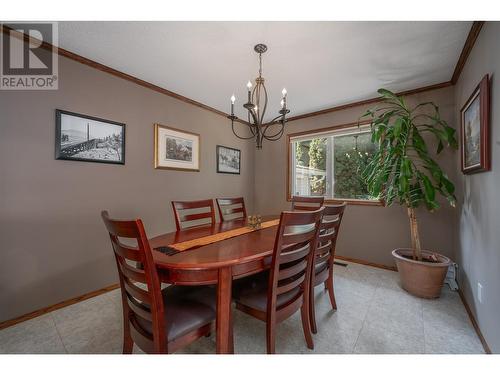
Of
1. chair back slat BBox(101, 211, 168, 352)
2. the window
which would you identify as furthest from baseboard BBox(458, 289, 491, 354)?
chair back slat BBox(101, 211, 168, 352)

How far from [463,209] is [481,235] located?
24.0 inches

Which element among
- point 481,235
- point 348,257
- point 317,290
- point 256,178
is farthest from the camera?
point 256,178

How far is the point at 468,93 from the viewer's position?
78.0 inches

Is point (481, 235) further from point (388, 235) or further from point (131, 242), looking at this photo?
point (131, 242)

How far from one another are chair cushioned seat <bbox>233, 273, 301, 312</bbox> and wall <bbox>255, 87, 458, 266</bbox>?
2103 millimetres

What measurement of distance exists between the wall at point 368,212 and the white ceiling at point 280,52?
1.48ft

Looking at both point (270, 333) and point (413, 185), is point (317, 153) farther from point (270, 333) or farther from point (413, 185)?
point (270, 333)

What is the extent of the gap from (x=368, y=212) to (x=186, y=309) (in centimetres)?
281

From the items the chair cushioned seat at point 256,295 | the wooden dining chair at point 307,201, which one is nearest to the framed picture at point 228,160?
the wooden dining chair at point 307,201

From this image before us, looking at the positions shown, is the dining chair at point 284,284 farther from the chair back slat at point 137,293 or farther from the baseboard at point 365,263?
the baseboard at point 365,263

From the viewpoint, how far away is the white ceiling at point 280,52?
5.52 ft

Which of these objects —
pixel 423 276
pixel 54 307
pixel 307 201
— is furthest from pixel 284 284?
pixel 54 307
